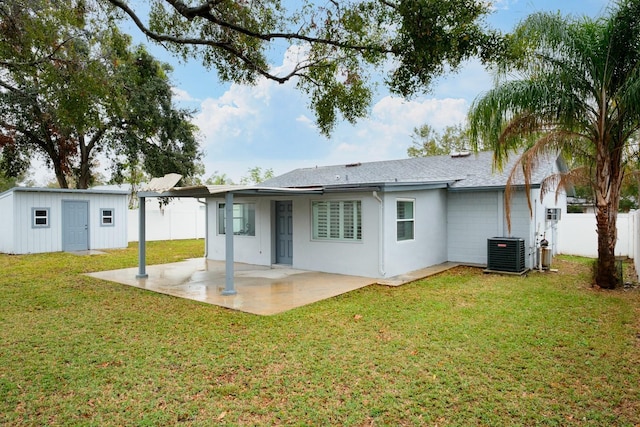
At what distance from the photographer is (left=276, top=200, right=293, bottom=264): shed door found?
38.7 feet

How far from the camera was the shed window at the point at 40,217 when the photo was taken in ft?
51.4

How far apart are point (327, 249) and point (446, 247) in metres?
4.18

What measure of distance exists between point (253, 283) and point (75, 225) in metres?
11.4

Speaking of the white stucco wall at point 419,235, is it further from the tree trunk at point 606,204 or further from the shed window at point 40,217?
the shed window at point 40,217

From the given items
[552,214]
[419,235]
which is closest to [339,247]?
[419,235]

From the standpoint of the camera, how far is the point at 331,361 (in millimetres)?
4648

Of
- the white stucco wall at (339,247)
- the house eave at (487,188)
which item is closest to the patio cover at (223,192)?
the white stucco wall at (339,247)

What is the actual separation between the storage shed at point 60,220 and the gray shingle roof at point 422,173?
7135 mm

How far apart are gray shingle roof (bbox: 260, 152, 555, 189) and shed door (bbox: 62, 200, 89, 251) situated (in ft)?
26.2

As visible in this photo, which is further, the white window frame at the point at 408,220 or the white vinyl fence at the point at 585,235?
the white vinyl fence at the point at 585,235

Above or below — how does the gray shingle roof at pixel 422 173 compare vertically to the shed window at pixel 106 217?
above

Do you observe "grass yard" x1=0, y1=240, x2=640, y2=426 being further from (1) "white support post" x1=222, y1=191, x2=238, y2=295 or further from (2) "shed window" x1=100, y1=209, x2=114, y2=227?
(2) "shed window" x1=100, y1=209, x2=114, y2=227

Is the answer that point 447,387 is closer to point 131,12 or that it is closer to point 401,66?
point 401,66

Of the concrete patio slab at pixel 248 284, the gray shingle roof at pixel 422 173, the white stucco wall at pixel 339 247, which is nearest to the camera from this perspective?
the concrete patio slab at pixel 248 284
